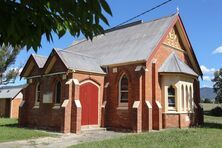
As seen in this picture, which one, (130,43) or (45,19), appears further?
(130,43)

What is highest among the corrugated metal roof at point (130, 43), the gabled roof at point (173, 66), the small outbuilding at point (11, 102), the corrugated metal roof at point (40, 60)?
the corrugated metal roof at point (130, 43)

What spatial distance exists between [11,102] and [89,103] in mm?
26906

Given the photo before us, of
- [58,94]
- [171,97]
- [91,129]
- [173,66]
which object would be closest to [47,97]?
[58,94]

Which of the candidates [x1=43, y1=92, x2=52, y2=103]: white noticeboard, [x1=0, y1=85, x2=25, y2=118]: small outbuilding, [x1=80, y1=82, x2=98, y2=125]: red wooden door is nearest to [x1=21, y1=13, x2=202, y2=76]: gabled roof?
[x1=80, y1=82, x2=98, y2=125]: red wooden door

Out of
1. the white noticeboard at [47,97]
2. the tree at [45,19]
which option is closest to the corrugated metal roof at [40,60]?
the white noticeboard at [47,97]

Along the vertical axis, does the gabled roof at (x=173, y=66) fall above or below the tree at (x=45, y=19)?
above

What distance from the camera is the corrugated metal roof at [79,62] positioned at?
20.9 meters

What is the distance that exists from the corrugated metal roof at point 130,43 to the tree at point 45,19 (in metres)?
17.5

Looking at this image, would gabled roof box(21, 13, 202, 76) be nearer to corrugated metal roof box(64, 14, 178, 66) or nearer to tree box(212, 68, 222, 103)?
corrugated metal roof box(64, 14, 178, 66)

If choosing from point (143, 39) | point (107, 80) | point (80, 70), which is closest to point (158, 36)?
point (143, 39)

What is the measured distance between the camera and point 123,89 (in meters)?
22.3

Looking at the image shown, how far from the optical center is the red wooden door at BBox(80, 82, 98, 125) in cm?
2109

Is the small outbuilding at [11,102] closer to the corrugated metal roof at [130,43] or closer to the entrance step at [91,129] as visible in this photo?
the corrugated metal roof at [130,43]

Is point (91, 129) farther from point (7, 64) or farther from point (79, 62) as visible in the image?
point (7, 64)
